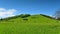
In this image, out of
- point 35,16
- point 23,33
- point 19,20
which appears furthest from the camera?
point 35,16

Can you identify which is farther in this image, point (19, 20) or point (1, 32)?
point (19, 20)

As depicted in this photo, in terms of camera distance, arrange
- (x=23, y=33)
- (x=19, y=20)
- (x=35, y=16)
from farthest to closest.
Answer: (x=35, y=16) < (x=19, y=20) < (x=23, y=33)

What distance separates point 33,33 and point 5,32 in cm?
203

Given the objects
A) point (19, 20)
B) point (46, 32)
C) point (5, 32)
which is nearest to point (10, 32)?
point (5, 32)

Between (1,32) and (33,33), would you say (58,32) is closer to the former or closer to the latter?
(33,33)

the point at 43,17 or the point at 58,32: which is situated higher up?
the point at 43,17

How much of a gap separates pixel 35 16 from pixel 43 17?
1037mm

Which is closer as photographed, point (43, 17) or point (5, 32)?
point (5, 32)

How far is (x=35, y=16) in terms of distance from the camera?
69.3 feet

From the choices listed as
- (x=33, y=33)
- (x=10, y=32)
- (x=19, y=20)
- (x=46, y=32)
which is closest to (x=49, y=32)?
(x=46, y=32)

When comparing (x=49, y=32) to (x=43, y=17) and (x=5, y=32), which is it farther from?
(x=43, y=17)

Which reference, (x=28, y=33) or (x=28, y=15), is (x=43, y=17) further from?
(x=28, y=33)

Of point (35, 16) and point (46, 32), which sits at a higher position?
point (35, 16)

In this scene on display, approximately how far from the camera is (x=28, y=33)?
12.7 meters
